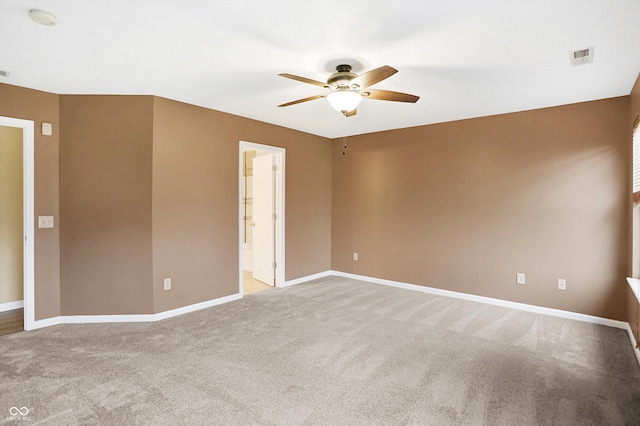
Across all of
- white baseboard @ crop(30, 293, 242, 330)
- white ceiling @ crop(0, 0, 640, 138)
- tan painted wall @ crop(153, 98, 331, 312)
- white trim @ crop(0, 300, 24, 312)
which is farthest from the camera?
white trim @ crop(0, 300, 24, 312)

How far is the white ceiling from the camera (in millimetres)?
1958

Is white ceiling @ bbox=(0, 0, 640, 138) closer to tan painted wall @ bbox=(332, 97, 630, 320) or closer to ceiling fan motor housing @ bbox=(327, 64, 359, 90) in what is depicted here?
ceiling fan motor housing @ bbox=(327, 64, 359, 90)

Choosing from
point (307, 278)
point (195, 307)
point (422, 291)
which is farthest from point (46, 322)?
point (422, 291)

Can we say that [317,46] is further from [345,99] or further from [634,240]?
[634,240]

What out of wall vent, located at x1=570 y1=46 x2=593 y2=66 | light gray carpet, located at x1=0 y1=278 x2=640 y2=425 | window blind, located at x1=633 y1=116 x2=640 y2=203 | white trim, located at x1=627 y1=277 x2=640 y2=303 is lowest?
light gray carpet, located at x1=0 y1=278 x2=640 y2=425

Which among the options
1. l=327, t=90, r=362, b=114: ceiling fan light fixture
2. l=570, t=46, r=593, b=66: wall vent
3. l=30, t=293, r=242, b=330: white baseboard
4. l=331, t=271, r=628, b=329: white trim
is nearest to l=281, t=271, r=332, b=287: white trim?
l=331, t=271, r=628, b=329: white trim

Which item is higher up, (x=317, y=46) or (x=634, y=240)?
(x=317, y=46)

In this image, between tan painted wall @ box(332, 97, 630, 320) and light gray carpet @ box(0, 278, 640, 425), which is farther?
tan painted wall @ box(332, 97, 630, 320)

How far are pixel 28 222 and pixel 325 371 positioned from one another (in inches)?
129

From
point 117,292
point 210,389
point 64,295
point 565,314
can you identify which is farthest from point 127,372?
point 565,314

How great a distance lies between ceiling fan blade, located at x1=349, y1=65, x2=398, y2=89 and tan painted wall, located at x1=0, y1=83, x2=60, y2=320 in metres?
3.16

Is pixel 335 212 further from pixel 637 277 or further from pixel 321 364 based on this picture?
pixel 637 277

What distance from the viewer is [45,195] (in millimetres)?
3412

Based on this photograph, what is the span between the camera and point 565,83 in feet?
10.2
